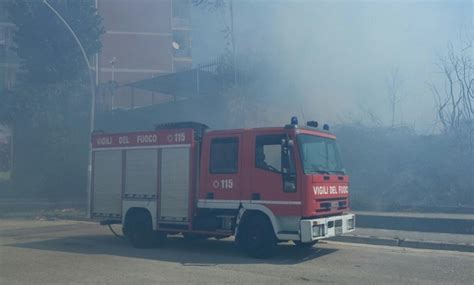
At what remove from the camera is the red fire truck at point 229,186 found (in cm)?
816

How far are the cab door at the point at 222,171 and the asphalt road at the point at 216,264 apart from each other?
0.97m

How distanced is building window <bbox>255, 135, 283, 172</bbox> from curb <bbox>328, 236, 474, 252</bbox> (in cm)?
304

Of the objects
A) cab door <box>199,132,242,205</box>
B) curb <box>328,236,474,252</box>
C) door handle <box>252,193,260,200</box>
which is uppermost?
cab door <box>199,132,242,205</box>

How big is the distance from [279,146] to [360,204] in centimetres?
875

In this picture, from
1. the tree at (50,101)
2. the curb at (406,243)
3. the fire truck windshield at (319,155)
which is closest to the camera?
the fire truck windshield at (319,155)

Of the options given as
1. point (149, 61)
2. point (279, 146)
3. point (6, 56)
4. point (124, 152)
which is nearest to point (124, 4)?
point (149, 61)

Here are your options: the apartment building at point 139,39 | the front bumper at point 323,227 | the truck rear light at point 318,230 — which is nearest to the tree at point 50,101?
the apartment building at point 139,39

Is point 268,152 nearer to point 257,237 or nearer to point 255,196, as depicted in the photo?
point 255,196

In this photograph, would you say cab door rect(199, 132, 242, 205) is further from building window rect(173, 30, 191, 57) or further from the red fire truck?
building window rect(173, 30, 191, 57)

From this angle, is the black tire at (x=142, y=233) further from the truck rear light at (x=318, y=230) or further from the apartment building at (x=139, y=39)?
the apartment building at (x=139, y=39)

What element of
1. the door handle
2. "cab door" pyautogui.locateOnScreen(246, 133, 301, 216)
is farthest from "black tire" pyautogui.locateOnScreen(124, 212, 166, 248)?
the door handle

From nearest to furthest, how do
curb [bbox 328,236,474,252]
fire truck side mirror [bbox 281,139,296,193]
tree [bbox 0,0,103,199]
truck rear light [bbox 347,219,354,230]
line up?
1. fire truck side mirror [bbox 281,139,296,193]
2. truck rear light [bbox 347,219,354,230]
3. curb [bbox 328,236,474,252]
4. tree [bbox 0,0,103,199]

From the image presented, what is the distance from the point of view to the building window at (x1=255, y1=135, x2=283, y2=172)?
834 cm

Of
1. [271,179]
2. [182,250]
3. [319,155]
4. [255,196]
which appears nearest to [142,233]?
[182,250]
